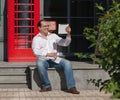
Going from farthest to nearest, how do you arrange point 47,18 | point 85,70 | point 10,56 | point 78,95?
point 47,18 → point 10,56 → point 85,70 → point 78,95

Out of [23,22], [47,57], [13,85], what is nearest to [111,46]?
[47,57]

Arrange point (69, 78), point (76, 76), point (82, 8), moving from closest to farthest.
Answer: point (69, 78) → point (76, 76) → point (82, 8)

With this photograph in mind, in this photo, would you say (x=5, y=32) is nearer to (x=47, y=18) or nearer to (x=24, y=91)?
(x=47, y=18)

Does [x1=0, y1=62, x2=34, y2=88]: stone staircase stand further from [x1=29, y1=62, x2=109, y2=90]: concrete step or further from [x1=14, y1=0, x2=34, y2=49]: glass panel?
[x1=14, y1=0, x2=34, y2=49]: glass panel

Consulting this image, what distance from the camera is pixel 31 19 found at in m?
12.2

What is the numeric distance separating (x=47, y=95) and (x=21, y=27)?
3074 mm

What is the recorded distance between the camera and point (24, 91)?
33.6 ft

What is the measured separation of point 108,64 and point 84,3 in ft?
26.3

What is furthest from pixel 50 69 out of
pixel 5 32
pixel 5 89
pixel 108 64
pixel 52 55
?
pixel 108 64

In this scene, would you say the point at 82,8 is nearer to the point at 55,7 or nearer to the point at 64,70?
the point at 55,7

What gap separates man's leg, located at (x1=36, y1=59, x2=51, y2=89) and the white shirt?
13 centimetres

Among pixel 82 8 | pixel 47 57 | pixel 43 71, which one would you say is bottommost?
pixel 43 71

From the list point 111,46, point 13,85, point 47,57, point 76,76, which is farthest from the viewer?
point 13,85

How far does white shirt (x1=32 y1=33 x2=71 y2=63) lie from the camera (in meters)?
10.1
